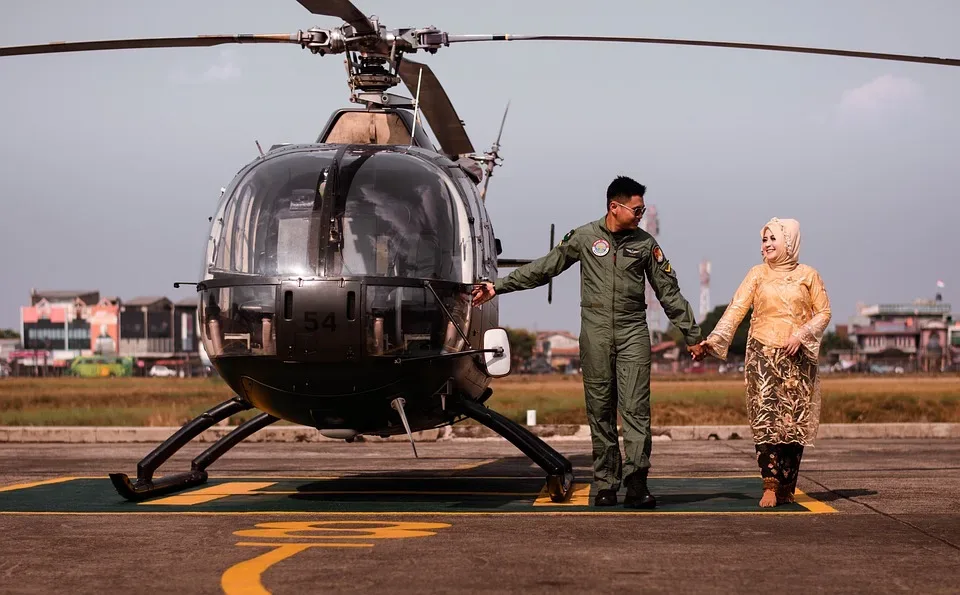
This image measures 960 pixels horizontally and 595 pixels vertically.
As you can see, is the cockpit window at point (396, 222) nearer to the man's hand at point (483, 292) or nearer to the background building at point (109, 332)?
the man's hand at point (483, 292)

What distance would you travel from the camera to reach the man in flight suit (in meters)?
9.02

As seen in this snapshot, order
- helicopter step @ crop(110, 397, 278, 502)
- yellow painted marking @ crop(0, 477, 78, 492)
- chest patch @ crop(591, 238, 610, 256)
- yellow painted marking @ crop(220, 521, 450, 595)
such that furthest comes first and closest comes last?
yellow painted marking @ crop(0, 477, 78, 492) → helicopter step @ crop(110, 397, 278, 502) → chest patch @ crop(591, 238, 610, 256) → yellow painted marking @ crop(220, 521, 450, 595)

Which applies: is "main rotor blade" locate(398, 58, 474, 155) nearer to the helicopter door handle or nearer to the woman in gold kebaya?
the helicopter door handle

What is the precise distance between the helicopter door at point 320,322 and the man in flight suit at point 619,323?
1175 millimetres

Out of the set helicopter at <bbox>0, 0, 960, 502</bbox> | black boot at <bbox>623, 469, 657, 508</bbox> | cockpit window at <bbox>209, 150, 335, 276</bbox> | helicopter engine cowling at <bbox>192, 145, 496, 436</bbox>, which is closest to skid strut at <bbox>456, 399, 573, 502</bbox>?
helicopter at <bbox>0, 0, 960, 502</bbox>

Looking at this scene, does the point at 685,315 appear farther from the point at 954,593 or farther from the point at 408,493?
the point at 954,593

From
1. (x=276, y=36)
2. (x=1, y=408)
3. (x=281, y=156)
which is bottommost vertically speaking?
(x=1, y=408)

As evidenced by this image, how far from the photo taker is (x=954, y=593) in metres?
5.40

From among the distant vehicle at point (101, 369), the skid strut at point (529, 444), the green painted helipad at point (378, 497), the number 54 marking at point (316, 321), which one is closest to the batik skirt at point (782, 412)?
the green painted helipad at point (378, 497)

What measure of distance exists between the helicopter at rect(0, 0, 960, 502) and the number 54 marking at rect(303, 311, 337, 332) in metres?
0.01

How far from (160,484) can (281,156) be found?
297cm

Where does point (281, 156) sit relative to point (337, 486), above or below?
above

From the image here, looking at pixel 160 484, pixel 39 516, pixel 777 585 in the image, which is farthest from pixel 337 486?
pixel 777 585

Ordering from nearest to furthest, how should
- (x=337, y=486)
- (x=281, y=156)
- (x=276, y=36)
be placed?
(x=281, y=156) < (x=276, y=36) < (x=337, y=486)
